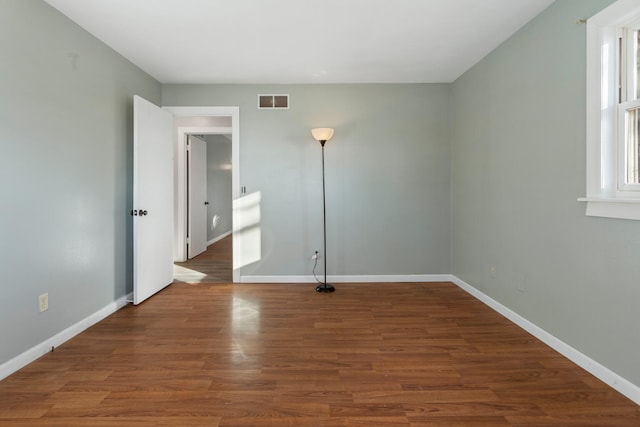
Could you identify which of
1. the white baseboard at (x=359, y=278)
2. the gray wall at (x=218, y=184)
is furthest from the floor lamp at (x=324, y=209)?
the gray wall at (x=218, y=184)

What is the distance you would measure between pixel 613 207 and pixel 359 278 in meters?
2.77

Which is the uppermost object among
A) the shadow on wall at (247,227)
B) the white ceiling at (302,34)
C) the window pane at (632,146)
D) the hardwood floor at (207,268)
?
the white ceiling at (302,34)

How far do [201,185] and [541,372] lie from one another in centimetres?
590

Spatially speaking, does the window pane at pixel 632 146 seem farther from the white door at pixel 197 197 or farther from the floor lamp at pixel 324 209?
the white door at pixel 197 197

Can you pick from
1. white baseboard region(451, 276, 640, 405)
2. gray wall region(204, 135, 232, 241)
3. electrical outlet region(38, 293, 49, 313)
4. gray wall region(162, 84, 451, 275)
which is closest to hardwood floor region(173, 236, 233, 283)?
gray wall region(162, 84, 451, 275)

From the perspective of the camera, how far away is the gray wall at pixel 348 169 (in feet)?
13.9

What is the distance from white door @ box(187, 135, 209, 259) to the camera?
6.00 meters

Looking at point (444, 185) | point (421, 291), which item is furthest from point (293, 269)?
point (444, 185)

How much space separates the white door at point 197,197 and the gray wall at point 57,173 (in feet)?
8.31

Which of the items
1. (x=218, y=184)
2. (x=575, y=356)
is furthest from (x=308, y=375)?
(x=218, y=184)

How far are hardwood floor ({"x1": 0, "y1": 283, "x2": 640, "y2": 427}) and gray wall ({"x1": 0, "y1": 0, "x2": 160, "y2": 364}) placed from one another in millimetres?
346

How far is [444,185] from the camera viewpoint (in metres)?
4.29

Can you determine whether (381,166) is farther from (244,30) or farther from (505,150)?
(244,30)

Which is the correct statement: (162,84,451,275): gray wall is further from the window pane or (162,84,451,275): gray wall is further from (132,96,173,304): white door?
the window pane
